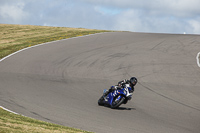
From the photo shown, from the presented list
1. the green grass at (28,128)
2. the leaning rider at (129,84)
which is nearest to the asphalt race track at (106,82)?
Answer: the leaning rider at (129,84)

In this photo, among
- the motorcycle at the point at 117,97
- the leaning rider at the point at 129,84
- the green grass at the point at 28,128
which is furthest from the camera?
the leaning rider at the point at 129,84

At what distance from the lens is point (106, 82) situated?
18375mm

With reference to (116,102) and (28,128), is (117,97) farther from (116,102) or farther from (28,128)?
(28,128)

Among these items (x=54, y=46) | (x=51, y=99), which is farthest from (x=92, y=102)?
(x=54, y=46)

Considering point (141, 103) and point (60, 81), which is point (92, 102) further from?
point (60, 81)

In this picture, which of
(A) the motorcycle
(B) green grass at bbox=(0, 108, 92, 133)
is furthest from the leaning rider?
(B) green grass at bbox=(0, 108, 92, 133)

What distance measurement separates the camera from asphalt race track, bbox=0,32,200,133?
11.5 metres

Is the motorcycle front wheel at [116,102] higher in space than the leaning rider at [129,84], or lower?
lower

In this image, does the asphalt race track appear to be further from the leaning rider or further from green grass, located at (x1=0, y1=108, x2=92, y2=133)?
green grass, located at (x1=0, y1=108, x2=92, y2=133)

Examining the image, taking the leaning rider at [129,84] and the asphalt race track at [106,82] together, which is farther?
the leaning rider at [129,84]

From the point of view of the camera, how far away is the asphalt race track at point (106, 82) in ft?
37.7

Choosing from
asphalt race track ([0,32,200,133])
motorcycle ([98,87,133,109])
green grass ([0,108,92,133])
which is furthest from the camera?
motorcycle ([98,87,133,109])

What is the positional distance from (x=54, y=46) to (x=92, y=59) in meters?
6.42

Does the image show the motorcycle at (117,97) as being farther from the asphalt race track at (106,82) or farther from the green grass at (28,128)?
the green grass at (28,128)
